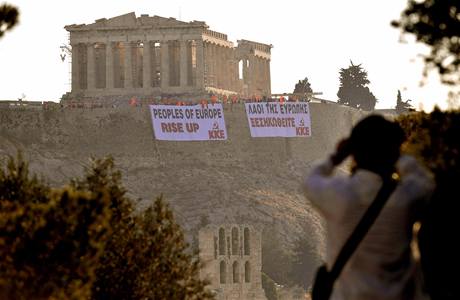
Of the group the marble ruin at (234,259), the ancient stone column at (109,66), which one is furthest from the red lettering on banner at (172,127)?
the marble ruin at (234,259)

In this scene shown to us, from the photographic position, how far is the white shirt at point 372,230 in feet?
41.9

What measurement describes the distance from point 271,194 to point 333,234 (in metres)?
99.1

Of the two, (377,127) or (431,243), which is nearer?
(377,127)

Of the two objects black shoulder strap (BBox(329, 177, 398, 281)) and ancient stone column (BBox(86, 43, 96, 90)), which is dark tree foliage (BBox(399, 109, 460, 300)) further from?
Answer: ancient stone column (BBox(86, 43, 96, 90))

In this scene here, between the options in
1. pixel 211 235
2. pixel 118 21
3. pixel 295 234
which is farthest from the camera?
pixel 118 21

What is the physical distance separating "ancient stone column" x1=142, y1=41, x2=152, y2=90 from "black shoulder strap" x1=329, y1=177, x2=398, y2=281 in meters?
104

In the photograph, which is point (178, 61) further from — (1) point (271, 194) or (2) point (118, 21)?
(1) point (271, 194)

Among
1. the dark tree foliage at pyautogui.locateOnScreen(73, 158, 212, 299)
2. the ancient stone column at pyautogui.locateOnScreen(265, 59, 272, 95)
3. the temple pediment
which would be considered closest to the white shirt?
the dark tree foliage at pyautogui.locateOnScreen(73, 158, 212, 299)

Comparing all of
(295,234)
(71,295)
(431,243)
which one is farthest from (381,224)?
(295,234)

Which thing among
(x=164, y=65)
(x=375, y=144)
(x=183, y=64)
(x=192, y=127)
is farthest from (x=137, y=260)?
(x=183, y=64)

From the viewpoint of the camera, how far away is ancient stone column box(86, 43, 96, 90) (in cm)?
11712

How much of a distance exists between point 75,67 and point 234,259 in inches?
1200

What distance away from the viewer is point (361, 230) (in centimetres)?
1278

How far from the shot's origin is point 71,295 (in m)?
19.4
